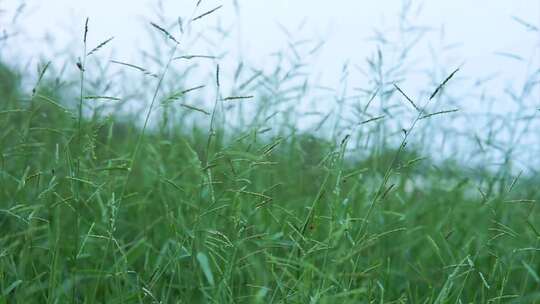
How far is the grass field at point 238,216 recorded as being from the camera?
1.79 metres

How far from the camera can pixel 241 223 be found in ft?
5.87

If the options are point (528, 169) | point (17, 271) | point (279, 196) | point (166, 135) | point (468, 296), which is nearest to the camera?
point (17, 271)

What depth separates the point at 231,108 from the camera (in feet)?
10.9

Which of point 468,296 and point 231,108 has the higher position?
point 231,108

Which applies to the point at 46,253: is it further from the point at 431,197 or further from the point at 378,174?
the point at 431,197

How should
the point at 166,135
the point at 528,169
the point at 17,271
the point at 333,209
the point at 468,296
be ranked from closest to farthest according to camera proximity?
Answer: the point at 333,209 → the point at 17,271 → the point at 468,296 → the point at 528,169 → the point at 166,135

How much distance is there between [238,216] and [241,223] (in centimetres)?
2

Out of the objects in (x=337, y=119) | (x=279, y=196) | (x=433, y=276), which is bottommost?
(x=433, y=276)

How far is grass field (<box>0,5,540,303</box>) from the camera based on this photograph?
1.79m

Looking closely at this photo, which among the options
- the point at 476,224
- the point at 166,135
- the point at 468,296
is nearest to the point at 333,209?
the point at 468,296

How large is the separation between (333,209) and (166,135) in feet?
6.37

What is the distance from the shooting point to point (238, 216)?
5.89 ft

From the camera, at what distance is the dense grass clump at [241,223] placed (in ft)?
5.84

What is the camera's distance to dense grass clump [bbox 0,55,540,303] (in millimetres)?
1779
